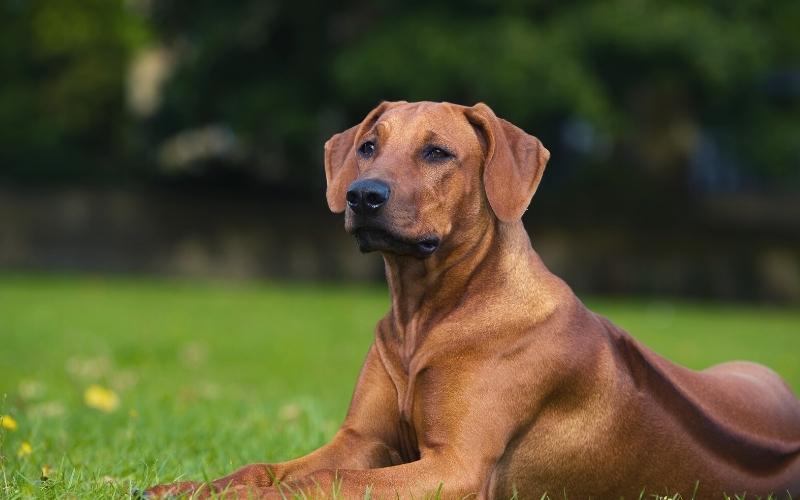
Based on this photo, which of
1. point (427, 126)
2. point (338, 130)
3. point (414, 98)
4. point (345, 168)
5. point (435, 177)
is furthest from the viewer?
point (338, 130)

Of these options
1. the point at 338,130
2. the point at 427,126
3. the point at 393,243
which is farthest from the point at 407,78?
the point at 393,243

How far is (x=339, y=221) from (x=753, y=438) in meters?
19.7

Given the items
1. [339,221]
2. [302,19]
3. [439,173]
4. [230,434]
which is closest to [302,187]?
[339,221]

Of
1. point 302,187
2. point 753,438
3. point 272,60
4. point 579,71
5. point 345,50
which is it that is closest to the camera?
point 753,438

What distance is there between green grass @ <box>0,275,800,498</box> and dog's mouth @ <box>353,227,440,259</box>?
4.01 ft

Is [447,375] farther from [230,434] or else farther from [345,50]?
[345,50]

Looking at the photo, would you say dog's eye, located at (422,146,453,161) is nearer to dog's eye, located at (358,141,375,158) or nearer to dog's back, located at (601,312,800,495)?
dog's eye, located at (358,141,375,158)

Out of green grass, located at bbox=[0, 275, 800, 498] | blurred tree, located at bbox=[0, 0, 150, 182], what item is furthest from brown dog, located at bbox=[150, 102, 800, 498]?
blurred tree, located at bbox=[0, 0, 150, 182]

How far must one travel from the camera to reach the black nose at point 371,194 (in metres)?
4.45

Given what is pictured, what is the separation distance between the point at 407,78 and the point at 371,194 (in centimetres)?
1695

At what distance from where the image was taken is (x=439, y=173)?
15.3 ft

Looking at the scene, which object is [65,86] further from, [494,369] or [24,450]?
[494,369]

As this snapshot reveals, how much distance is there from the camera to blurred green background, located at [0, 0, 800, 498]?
2080 cm

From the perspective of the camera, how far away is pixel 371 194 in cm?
445
